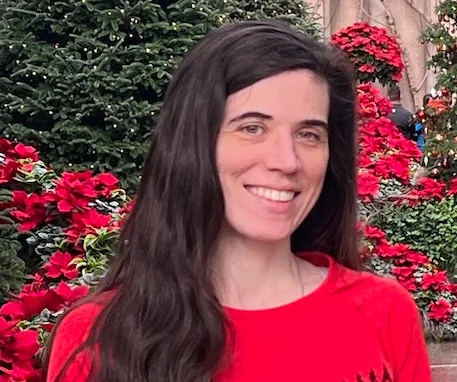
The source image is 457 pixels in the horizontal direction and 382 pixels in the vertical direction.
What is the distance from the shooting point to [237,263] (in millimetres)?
2072

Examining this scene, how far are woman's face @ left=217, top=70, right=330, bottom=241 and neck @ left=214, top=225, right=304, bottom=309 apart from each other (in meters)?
0.08

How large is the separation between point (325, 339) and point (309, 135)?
1.34 feet

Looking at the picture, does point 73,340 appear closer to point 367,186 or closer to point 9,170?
point 9,170

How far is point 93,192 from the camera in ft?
13.5

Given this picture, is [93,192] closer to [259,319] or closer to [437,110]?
[259,319]

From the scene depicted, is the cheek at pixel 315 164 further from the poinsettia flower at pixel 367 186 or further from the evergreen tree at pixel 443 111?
the evergreen tree at pixel 443 111

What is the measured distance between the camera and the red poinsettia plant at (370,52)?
9.52m

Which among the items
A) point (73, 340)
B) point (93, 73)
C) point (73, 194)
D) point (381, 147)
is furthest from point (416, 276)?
point (73, 340)

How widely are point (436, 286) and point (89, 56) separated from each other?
2.77 meters

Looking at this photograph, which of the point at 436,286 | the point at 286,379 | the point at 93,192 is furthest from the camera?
the point at 436,286

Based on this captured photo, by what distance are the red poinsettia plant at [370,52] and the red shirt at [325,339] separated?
299 inches

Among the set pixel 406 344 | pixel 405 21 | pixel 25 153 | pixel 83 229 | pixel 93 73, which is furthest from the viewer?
pixel 405 21

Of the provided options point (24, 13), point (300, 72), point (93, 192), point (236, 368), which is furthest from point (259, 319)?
point (24, 13)

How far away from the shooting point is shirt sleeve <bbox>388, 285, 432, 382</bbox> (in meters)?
2.02
